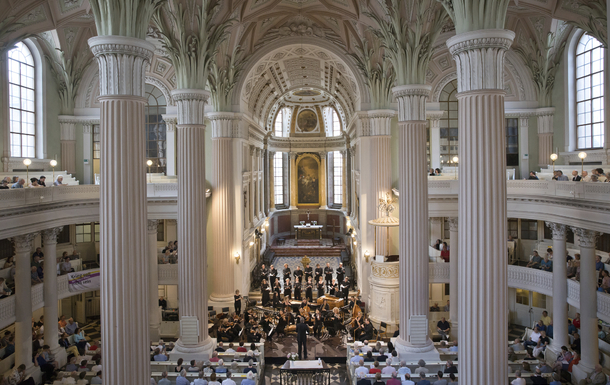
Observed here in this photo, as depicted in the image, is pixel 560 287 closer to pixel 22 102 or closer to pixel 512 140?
pixel 512 140

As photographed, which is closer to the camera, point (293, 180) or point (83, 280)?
point (83, 280)

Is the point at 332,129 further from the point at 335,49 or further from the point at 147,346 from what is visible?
the point at 147,346

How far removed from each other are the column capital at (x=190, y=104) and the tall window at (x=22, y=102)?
8811 mm

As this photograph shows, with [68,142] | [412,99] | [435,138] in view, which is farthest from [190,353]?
[435,138]

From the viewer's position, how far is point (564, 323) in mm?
16656

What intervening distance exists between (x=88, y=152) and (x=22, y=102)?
4.47 meters

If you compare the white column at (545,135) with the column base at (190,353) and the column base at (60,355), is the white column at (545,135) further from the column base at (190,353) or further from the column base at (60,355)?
the column base at (60,355)

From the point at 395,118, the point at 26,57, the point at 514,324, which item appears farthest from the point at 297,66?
the point at 514,324

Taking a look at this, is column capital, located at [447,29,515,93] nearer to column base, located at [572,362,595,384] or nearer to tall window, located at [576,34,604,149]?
column base, located at [572,362,595,384]

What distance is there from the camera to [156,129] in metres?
25.5

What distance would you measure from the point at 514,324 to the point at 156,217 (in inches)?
683

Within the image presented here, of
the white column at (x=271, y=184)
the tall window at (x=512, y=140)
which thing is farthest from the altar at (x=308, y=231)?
the tall window at (x=512, y=140)

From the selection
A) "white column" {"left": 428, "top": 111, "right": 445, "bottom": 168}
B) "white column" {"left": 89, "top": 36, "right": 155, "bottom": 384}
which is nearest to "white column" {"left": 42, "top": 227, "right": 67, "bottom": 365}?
"white column" {"left": 89, "top": 36, "right": 155, "bottom": 384}

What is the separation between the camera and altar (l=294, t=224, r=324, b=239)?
4138 cm
